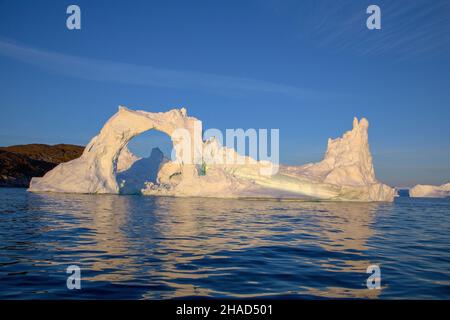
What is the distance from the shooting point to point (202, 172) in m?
44.5

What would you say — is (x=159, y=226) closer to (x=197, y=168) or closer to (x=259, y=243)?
(x=259, y=243)

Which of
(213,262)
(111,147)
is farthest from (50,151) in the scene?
(213,262)

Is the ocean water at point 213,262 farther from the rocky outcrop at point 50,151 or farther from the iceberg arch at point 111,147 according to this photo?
the rocky outcrop at point 50,151

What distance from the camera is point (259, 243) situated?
12.0m

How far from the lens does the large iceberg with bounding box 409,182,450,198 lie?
85.3 metres

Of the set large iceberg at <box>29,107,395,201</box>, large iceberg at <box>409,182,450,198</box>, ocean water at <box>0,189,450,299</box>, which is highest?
large iceberg at <box>29,107,395,201</box>

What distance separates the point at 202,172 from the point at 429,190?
209 ft

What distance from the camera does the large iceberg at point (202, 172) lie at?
4025 centimetres

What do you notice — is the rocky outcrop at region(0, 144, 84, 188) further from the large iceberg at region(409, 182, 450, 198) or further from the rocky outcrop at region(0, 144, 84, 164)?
the large iceberg at region(409, 182, 450, 198)

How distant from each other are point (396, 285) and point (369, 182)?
133 ft

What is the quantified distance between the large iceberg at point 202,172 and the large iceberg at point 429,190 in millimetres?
44634

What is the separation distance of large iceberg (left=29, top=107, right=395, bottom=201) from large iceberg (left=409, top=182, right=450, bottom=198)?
44634 mm

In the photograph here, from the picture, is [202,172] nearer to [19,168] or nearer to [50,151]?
[19,168]

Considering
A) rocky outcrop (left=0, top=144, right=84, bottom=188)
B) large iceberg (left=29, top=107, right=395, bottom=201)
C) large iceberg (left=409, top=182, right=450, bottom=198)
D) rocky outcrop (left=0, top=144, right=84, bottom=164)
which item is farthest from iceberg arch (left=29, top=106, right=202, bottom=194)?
rocky outcrop (left=0, top=144, right=84, bottom=164)
